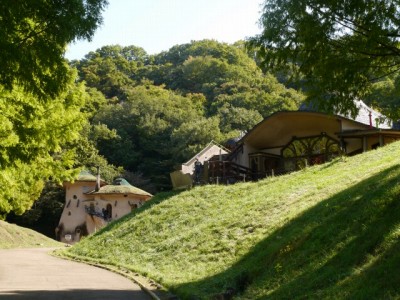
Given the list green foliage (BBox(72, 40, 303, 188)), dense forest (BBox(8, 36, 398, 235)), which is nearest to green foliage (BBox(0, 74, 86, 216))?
dense forest (BBox(8, 36, 398, 235))

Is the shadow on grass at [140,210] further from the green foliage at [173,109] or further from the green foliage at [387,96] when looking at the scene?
the green foliage at [173,109]

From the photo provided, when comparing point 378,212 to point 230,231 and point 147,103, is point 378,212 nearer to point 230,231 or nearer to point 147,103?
point 230,231

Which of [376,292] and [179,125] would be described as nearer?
[376,292]

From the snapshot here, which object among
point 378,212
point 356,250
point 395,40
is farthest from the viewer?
point 378,212

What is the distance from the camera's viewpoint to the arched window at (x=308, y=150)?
3008 centimetres

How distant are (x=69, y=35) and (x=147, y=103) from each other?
59068mm

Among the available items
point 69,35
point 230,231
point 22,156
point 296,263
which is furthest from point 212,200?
point 69,35

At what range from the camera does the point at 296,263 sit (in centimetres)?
1066

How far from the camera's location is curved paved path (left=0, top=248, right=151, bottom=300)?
1179 centimetres

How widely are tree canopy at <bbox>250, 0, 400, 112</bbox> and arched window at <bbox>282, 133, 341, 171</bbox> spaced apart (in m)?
19.9

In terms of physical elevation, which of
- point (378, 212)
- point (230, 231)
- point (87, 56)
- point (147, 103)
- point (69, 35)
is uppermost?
point (87, 56)

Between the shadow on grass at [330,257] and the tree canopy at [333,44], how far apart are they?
103 inches

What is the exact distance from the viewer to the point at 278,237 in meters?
13.9

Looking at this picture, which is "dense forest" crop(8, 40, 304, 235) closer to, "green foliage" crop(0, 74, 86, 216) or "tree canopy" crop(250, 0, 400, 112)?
"green foliage" crop(0, 74, 86, 216)
